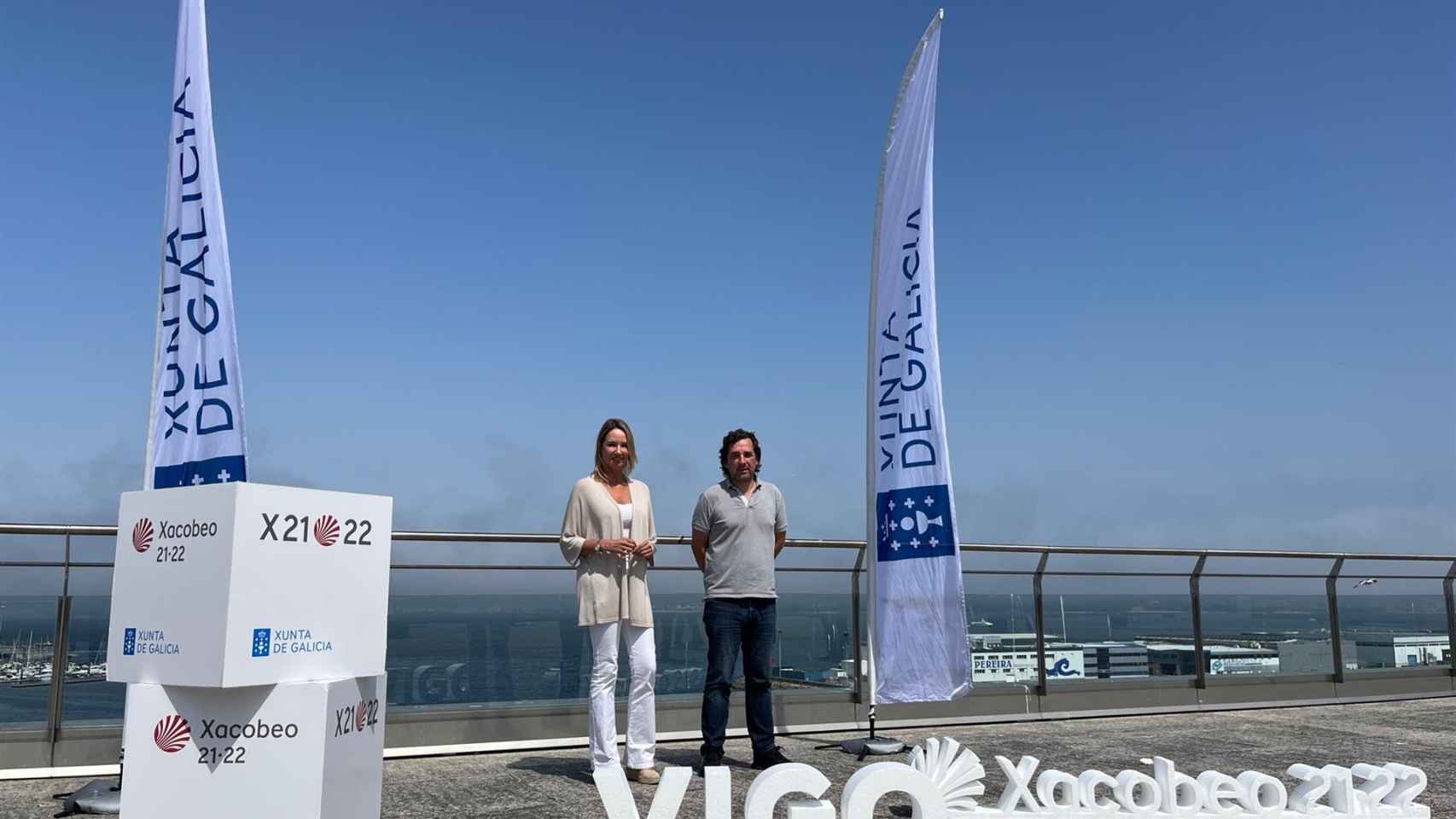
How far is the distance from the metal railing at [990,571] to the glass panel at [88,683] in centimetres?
3

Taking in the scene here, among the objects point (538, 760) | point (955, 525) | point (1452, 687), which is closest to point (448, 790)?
point (538, 760)

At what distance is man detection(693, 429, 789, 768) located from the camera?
5.10 m

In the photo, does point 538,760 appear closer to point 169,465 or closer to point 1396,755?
point 169,465

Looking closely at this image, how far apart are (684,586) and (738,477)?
4.74 feet

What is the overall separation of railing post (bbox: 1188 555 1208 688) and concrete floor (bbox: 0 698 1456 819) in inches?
14.9

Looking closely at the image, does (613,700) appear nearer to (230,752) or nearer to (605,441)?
(605,441)

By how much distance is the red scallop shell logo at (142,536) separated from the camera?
2801mm

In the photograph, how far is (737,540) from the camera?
17.0 feet

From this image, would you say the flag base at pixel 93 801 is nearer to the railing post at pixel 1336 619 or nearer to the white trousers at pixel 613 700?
the white trousers at pixel 613 700

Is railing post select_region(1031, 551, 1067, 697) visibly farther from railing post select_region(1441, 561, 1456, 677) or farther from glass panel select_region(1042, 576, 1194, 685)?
railing post select_region(1441, 561, 1456, 677)

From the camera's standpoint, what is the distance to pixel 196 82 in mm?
5172

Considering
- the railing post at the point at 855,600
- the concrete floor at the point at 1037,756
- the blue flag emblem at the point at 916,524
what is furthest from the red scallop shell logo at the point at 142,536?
the railing post at the point at 855,600

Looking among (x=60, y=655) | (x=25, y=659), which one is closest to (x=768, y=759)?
(x=60, y=655)

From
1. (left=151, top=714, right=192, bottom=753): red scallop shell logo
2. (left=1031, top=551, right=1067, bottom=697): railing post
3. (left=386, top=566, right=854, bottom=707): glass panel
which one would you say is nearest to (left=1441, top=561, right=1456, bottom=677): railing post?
(left=1031, top=551, right=1067, bottom=697): railing post
